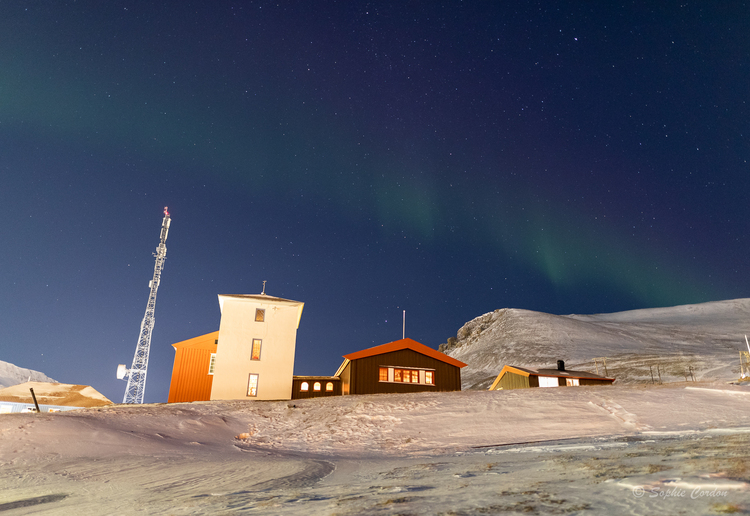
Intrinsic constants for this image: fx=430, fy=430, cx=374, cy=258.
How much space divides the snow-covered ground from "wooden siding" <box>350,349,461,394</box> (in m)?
7.32

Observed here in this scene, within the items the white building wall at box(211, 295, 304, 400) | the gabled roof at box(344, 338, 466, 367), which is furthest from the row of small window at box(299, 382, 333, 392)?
the gabled roof at box(344, 338, 466, 367)

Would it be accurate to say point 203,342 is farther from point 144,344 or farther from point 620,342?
point 620,342

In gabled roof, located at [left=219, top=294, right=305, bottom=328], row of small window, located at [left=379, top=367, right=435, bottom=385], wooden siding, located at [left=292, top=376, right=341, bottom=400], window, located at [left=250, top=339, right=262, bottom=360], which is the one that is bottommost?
wooden siding, located at [left=292, top=376, right=341, bottom=400]

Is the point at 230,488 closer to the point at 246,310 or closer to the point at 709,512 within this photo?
the point at 709,512

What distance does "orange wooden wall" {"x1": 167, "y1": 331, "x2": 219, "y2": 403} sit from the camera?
106 ft

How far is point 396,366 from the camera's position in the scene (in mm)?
31484

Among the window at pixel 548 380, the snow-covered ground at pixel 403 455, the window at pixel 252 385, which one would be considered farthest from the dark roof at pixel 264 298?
the window at pixel 548 380

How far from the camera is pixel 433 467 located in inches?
327

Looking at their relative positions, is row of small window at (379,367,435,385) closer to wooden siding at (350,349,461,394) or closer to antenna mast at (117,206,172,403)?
wooden siding at (350,349,461,394)

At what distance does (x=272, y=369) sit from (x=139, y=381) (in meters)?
31.2

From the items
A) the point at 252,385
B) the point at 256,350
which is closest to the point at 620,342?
the point at 256,350

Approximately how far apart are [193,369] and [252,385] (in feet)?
20.4

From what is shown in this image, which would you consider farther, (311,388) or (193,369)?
(193,369)

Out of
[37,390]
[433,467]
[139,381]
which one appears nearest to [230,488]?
[433,467]
